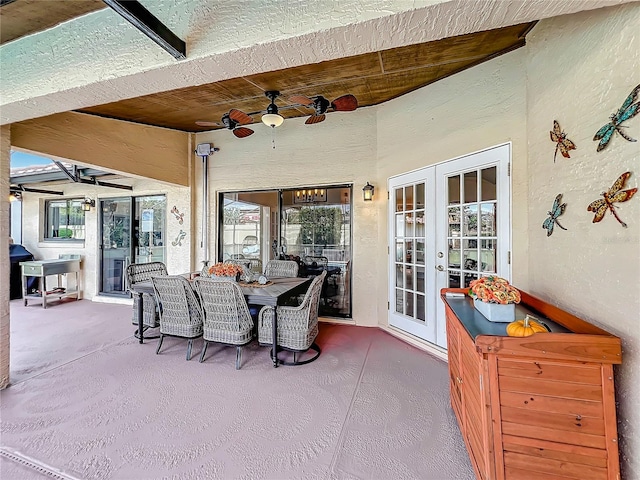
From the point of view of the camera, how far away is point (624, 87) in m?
1.32

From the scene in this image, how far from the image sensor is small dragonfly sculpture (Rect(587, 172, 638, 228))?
1288mm

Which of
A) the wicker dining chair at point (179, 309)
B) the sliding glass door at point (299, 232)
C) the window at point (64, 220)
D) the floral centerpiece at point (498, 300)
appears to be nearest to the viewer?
the floral centerpiece at point (498, 300)

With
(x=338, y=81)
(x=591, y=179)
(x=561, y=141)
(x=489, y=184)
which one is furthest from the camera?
(x=338, y=81)

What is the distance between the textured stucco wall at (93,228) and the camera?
17.1 ft

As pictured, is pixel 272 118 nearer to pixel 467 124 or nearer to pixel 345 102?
pixel 345 102

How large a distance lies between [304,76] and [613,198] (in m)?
3.08

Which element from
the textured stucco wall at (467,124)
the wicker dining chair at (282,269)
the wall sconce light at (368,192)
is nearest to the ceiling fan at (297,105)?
the textured stucco wall at (467,124)

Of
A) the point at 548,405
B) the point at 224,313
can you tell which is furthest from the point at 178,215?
the point at 548,405

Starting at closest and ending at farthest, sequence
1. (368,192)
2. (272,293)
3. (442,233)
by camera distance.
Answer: (272,293) → (442,233) → (368,192)

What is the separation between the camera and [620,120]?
133 centimetres

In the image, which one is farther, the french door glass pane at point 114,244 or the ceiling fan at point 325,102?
the french door glass pane at point 114,244

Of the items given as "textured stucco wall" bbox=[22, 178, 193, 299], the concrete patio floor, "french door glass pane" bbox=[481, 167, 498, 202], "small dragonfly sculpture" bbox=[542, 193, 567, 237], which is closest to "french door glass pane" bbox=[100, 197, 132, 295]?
"textured stucco wall" bbox=[22, 178, 193, 299]

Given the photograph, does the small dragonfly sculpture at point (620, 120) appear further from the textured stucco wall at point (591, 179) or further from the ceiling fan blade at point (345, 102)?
the ceiling fan blade at point (345, 102)

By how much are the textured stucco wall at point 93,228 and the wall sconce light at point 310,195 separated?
7.01 ft
